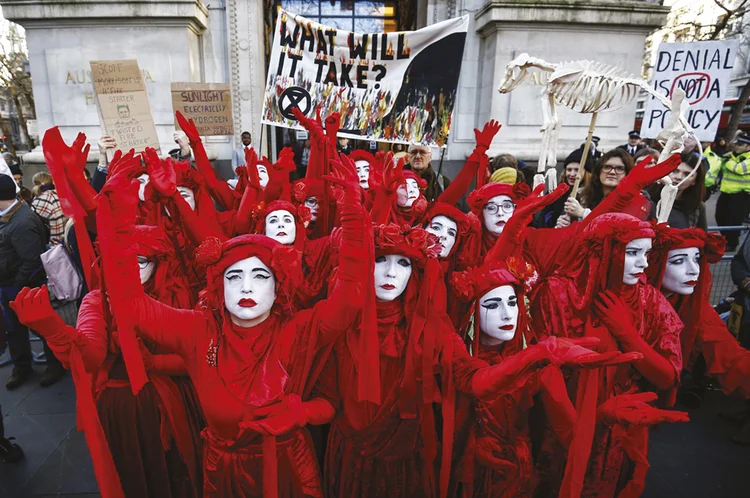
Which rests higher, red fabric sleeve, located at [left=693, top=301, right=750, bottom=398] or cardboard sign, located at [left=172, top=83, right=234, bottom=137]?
cardboard sign, located at [left=172, top=83, right=234, bottom=137]

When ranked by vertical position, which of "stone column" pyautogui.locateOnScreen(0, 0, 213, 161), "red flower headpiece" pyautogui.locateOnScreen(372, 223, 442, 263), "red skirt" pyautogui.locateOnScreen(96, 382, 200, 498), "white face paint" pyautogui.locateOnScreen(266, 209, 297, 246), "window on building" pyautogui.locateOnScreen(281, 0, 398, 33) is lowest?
"red skirt" pyautogui.locateOnScreen(96, 382, 200, 498)

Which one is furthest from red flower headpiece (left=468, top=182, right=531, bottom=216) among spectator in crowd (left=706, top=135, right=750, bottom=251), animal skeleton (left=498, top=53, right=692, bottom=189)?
spectator in crowd (left=706, top=135, right=750, bottom=251)

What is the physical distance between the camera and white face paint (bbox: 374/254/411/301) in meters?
2.13

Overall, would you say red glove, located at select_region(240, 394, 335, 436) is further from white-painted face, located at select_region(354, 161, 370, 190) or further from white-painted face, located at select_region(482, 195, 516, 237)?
white-painted face, located at select_region(354, 161, 370, 190)

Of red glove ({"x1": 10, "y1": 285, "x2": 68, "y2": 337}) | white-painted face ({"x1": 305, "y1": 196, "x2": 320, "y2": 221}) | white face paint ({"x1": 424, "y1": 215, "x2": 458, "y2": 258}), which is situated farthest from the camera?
Result: white-painted face ({"x1": 305, "y1": 196, "x2": 320, "y2": 221})

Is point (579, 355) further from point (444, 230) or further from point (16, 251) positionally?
point (16, 251)

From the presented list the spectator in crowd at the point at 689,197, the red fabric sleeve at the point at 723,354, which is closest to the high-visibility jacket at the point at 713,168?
the spectator in crowd at the point at 689,197

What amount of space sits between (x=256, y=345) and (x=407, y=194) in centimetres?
177

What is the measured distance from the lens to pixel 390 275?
6.98ft

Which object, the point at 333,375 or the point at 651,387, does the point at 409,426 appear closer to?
the point at 333,375

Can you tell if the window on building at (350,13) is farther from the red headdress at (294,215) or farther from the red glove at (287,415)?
the red glove at (287,415)

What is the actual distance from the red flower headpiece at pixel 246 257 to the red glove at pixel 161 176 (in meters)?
1.06

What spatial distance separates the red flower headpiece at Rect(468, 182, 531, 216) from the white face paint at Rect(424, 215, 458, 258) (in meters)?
0.33

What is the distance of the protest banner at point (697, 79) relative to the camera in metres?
5.24
